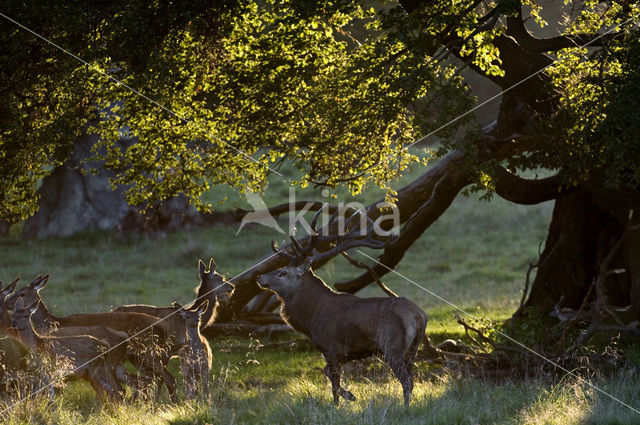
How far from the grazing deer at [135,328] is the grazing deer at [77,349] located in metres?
0.46

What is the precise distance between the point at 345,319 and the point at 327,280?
17.1 metres

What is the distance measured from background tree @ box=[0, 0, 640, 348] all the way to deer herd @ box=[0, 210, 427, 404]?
2.28 metres

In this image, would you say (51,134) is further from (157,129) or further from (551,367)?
(551,367)

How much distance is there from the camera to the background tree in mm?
11469

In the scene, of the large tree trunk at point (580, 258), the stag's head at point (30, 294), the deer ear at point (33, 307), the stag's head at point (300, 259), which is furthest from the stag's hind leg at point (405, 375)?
the large tree trunk at point (580, 258)

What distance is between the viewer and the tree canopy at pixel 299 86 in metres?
11.4

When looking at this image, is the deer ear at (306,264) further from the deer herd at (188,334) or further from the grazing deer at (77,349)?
the grazing deer at (77,349)

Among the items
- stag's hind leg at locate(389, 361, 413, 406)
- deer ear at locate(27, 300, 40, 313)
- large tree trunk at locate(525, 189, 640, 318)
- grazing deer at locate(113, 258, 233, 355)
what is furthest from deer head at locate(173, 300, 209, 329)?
large tree trunk at locate(525, 189, 640, 318)

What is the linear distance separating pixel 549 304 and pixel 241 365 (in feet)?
21.0

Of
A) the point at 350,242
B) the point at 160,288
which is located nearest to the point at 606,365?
the point at 350,242

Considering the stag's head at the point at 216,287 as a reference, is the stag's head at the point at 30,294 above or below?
below

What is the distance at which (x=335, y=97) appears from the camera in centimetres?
1334

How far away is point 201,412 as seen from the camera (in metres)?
9.00

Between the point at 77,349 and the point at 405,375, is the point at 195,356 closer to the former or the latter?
the point at 77,349
